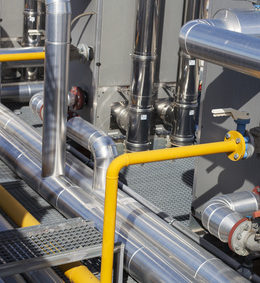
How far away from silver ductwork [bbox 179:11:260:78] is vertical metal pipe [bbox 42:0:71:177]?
105 centimetres

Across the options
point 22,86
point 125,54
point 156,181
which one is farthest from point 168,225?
point 22,86

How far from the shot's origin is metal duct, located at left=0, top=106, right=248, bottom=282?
11.0 ft

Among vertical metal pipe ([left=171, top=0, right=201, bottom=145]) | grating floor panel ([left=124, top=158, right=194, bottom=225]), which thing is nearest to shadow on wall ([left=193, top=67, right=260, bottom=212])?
grating floor panel ([left=124, top=158, right=194, bottom=225])

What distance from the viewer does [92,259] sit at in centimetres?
375

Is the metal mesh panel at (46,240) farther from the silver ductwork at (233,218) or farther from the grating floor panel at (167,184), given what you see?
the grating floor panel at (167,184)

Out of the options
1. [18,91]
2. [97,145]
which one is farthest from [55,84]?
[18,91]

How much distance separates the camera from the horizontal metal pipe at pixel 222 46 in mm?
2891

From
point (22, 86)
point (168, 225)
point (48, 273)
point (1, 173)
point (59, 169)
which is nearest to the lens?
point (48, 273)

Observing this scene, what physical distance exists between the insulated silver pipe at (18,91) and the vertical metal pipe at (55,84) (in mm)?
2346

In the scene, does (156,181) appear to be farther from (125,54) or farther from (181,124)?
(125,54)

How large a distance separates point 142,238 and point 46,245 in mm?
572

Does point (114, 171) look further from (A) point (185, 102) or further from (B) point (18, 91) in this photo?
(B) point (18, 91)

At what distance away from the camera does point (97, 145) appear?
4.40 meters

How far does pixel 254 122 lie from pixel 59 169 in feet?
4.78
